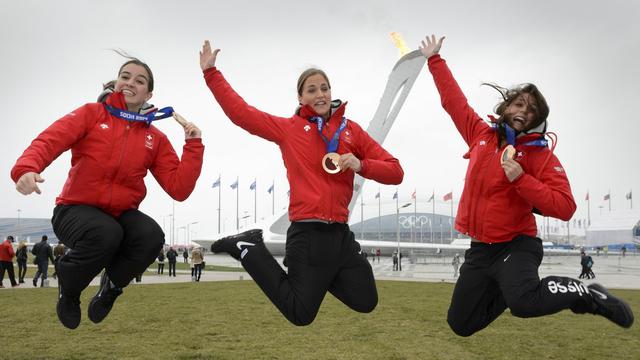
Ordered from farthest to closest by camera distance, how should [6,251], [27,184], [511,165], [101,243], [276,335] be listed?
[6,251] → [276,335] → [101,243] → [511,165] → [27,184]

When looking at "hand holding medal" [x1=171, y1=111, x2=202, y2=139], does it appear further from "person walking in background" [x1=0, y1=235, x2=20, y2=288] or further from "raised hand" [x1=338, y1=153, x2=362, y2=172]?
"person walking in background" [x1=0, y1=235, x2=20, y2=288]

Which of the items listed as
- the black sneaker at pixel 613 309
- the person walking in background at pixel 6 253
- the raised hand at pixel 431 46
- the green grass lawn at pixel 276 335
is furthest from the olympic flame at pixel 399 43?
the person walking in background at pixel 6 253

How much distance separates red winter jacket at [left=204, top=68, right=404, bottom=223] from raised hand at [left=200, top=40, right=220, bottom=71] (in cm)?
4

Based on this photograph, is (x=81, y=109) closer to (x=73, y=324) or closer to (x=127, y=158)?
(x=127, y=158)

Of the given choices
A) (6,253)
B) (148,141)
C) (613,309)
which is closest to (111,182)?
(148,141)

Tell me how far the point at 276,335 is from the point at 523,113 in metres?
8.29

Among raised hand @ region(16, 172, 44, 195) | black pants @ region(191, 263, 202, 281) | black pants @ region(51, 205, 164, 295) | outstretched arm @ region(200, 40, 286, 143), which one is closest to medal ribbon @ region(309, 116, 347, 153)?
outstretched arm @ region(200, 40, 286, 143)

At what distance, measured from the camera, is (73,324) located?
3.97 m

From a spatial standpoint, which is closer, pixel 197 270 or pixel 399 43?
pixel 399 43

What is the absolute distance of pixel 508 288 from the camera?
3.88 metres

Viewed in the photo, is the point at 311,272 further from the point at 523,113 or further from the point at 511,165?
the point at 523,113

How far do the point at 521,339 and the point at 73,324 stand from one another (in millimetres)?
9865

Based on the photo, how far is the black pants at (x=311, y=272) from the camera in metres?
3.94

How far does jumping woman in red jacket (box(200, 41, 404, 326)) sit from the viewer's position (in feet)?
13.1
